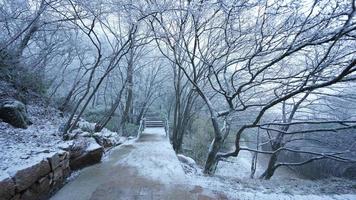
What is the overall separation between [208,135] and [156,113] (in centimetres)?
539

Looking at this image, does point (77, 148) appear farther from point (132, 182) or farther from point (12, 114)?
point (12, 114)

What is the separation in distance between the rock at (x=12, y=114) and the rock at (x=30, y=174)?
8.72 feet

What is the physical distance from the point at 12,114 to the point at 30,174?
295cm

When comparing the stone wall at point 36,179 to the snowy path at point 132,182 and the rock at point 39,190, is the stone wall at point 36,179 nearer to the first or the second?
the rock at point 39,190

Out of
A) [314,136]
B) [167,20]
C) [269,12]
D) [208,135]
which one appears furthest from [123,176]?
[208,135]

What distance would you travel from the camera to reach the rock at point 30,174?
2.21 metres

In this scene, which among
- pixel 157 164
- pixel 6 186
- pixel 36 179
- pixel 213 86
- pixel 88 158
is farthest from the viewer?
pixel 213 86

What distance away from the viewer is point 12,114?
4516 millimetres

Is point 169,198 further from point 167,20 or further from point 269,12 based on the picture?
point 167,20

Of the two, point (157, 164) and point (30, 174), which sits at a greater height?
point (30, 174)

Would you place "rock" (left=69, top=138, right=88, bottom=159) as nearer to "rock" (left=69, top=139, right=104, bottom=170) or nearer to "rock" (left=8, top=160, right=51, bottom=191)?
"rock" (left=69, top=139, right=104, bottom=170)

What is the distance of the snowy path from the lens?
113 inches

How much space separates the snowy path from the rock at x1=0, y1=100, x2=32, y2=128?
7.13 ft

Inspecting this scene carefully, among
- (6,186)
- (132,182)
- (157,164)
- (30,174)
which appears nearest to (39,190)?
(30,174)
